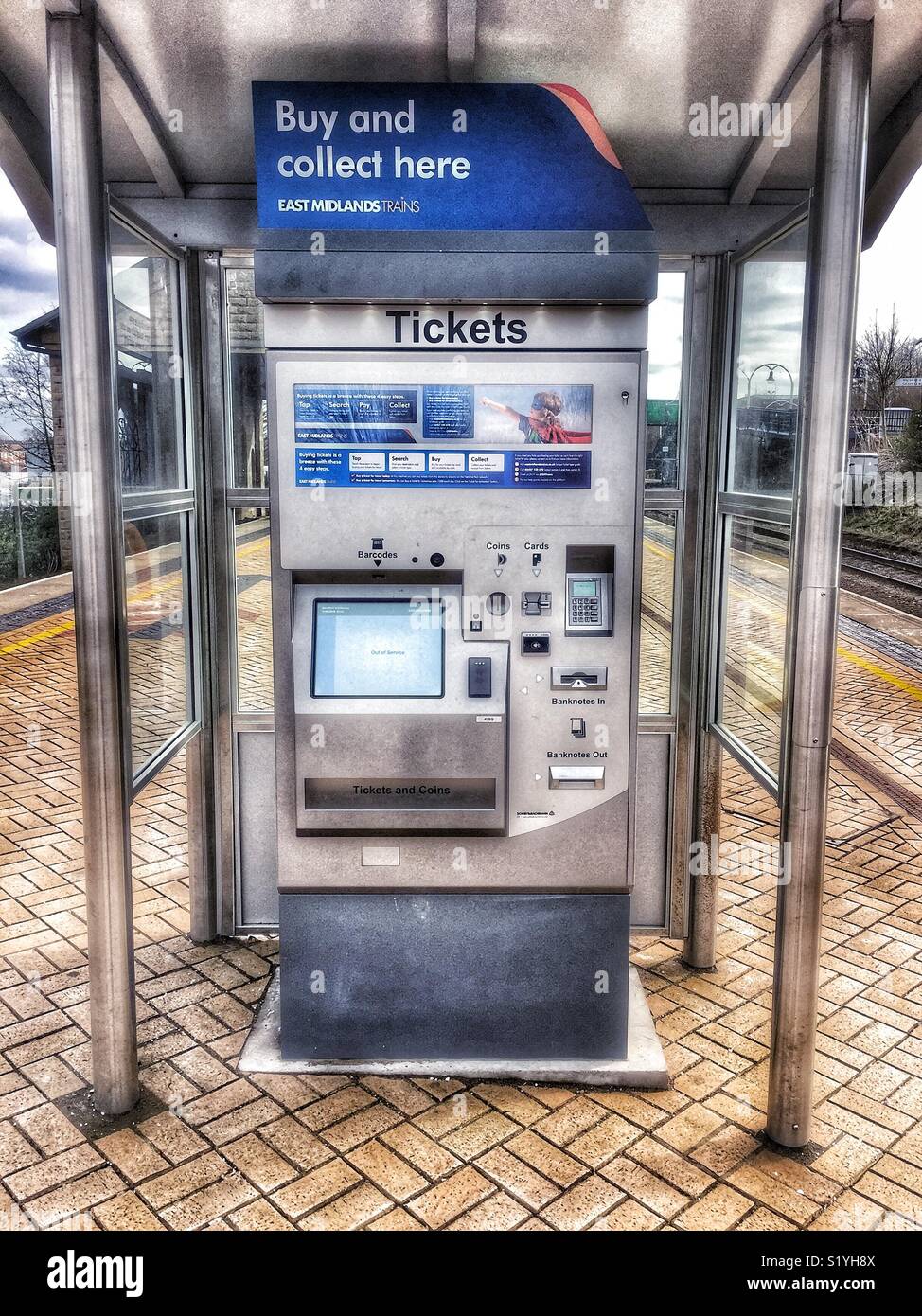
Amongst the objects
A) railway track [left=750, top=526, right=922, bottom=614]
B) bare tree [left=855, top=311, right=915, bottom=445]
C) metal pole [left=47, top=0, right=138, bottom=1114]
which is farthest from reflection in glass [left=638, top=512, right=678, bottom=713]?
bare tree [left=855, top=311, right=915, bottom=445]

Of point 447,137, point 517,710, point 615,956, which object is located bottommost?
point 615,956

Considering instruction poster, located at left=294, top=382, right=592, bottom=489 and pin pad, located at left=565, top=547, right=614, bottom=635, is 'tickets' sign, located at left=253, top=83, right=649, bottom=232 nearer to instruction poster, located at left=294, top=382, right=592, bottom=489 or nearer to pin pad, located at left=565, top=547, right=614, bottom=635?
instruction poster, located at left=294, top=382, right=592, bottom=489

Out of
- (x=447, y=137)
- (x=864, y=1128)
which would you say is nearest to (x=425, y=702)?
(x=447, y=137)

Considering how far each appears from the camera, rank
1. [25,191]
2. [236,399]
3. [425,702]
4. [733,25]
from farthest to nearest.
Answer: [236,399] < [25,191] < [425,702] < [733,25]

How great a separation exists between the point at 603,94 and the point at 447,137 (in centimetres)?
66

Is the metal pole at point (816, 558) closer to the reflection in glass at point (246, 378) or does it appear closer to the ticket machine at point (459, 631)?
the ticket machine at point (459, 631)

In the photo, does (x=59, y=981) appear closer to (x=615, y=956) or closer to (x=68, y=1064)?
(x=68, y=1064)

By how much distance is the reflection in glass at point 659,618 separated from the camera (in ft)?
13.6

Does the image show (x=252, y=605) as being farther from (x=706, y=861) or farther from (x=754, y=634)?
(x=706, y=861)

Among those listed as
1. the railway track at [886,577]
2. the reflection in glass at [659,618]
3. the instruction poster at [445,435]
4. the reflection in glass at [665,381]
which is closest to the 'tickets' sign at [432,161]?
the instruction poster at [445,435]

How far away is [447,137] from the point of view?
3111mm

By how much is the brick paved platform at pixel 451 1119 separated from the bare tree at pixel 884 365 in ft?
110

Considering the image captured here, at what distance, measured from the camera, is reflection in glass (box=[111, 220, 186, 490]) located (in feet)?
11.5

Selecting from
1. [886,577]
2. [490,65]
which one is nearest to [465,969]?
[490,65]
